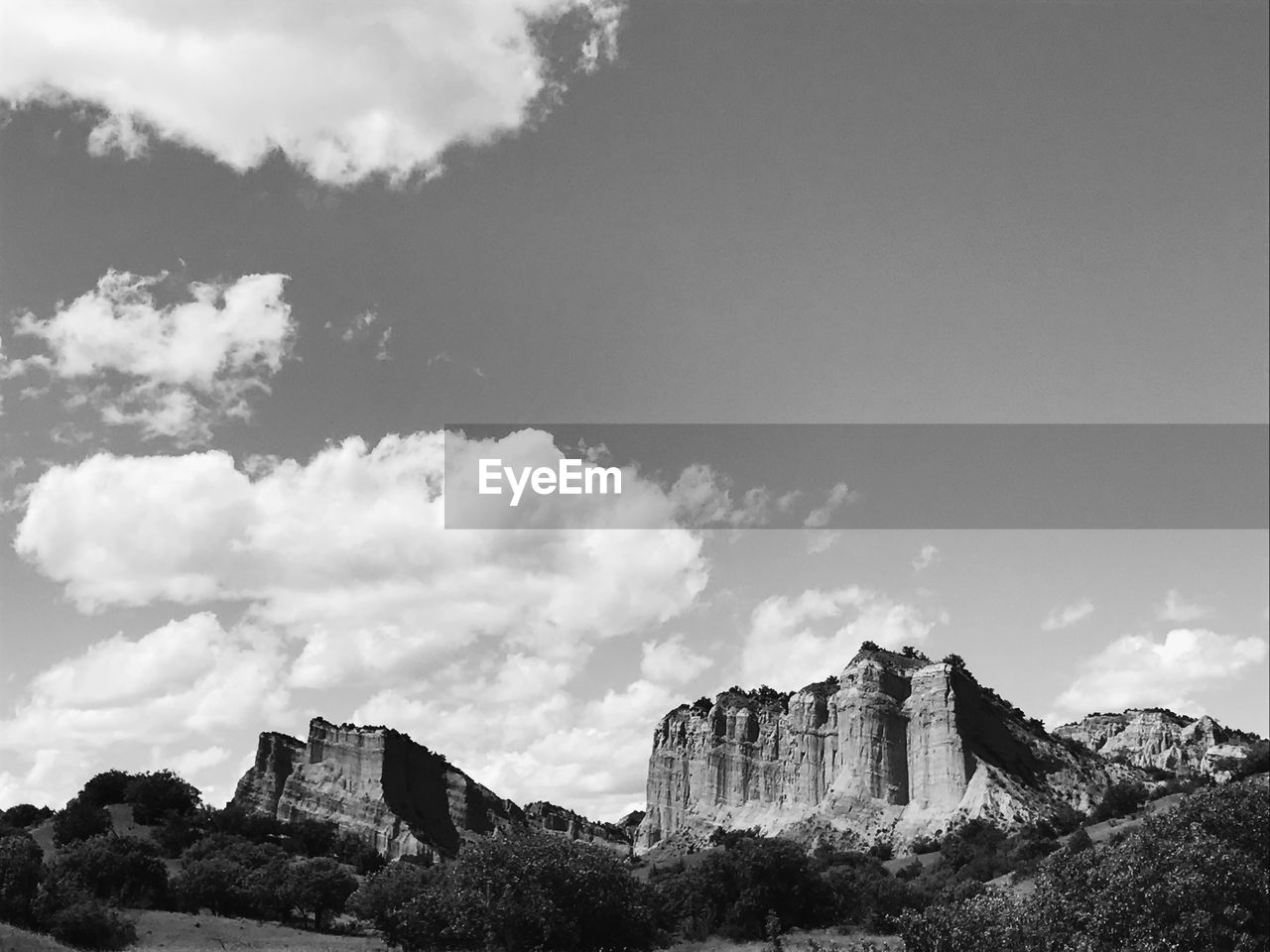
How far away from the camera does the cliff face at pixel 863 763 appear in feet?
415

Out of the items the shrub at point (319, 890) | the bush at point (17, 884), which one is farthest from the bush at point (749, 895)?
the bush at point (17, 884)

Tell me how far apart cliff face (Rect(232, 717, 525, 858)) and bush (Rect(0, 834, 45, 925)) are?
7074 centimetres

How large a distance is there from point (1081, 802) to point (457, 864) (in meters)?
97.1

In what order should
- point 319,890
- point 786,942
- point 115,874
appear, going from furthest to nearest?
point 319,890 → point 115,874 → point 786,942

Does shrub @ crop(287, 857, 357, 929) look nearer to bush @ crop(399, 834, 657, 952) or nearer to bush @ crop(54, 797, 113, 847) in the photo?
bush @ crop(54, 797, 113, 847)

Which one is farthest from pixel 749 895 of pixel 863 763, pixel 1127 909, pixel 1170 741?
pixel 1170 741

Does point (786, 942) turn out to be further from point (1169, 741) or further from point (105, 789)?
point (1169, 741)

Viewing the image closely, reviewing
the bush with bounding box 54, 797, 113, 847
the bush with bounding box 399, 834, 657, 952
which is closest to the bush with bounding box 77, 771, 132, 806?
the bush with bounding box 54, 797, 113, 847

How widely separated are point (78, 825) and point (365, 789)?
40.0m

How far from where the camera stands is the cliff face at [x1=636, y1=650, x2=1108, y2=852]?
12650cm

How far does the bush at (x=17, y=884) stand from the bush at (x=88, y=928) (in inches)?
69.4

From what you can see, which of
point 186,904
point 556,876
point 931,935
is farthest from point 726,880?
point 931,935

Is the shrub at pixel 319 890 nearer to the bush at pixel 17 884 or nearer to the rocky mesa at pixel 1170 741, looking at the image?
the bush at pixel 17 884

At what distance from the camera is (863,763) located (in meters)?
134
